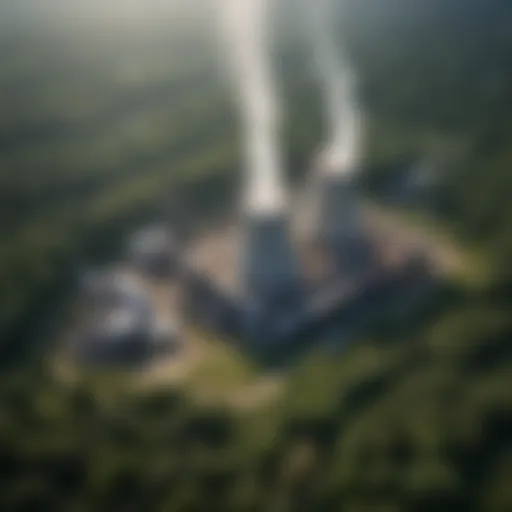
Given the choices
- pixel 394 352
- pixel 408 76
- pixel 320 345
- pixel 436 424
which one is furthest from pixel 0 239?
pixel 408 76

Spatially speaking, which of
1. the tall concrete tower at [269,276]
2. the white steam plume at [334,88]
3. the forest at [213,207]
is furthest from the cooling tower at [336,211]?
the forest at [213,207]

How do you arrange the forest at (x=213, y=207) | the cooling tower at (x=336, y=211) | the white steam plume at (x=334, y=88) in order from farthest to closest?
1. the white steam plume at (x=334, y=88)
2. the cooling tower at (x=336, y=211)
3. the forest at (x=213, y=207)

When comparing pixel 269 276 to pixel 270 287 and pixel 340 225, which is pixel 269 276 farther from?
pixel 340 225

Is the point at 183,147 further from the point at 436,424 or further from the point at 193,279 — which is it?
the point at 436,424

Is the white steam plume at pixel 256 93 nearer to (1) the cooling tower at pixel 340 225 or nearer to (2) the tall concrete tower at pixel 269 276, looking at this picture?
(2) the tall concrete tower at pixel 269 276

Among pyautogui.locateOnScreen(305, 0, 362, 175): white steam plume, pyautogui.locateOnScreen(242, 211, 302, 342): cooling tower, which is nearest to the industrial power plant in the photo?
pyautogui.locateOnScreen(242, 211, 302, 342): cooling tower

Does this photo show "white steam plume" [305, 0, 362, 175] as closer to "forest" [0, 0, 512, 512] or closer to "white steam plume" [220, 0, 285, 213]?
"forest" [0, 0, 512, 512]
